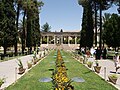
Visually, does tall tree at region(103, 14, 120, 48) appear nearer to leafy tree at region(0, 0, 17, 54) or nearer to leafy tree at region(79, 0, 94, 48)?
leafy tree at region(79, 0, 94, 48)

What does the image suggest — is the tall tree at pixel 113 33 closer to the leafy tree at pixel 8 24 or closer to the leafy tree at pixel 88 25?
the leafy tree at pixel 88 25

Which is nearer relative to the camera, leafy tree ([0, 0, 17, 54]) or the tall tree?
leafy tree ([0, 0, 17, 54])

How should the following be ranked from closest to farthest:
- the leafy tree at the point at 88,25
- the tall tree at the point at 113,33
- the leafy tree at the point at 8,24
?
the leafy tree at the point at 8,24 → the leafy tree at the point at 88,25 → the tall tree at the point at 113,33

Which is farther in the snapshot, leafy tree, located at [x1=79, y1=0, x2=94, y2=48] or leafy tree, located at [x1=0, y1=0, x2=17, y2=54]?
leafy tree, located at [x1=79, y1=0, x2=94, y2=48]

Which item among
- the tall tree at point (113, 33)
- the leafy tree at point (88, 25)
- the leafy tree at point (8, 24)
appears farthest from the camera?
the tall tree at point (113, 33)

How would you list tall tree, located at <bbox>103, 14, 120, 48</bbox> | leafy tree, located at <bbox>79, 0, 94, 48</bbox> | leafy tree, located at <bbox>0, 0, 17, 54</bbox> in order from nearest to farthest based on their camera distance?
leafy tree, located at <bbox>0, 0, 17, 54</bbox>, leafy tree, located at <bbox>79, 0, 94, 48</bbox>, tall tree, located at <bbox>103, 14, 120, 48</bbox>

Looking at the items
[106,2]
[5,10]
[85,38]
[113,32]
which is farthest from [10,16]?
[113,32]

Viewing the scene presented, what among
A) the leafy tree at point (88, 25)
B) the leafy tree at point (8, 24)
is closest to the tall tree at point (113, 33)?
the leafy tree at point (88, 25)

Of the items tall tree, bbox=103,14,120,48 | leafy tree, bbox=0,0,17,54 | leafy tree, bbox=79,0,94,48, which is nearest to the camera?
leafy tree, bbox=0,0,17,54

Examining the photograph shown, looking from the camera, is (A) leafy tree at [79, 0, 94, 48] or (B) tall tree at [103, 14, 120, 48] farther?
(B) tall tree at [103, 14, 120, 48]

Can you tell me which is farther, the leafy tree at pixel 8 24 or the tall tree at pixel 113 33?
the tall tree at pixel 113 33

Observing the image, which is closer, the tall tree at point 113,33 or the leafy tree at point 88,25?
the leafy tree at point 88,25

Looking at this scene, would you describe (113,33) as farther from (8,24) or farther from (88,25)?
(8,24)

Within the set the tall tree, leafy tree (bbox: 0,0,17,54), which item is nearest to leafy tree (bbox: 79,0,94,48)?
the tall tree
